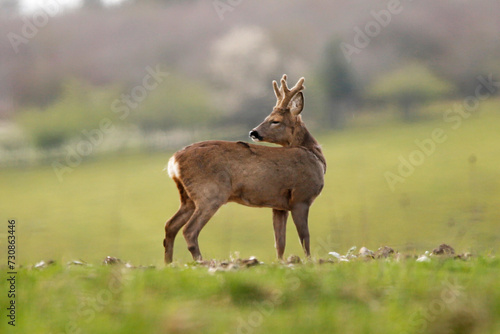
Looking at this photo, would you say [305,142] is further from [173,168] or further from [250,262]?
[250,262]

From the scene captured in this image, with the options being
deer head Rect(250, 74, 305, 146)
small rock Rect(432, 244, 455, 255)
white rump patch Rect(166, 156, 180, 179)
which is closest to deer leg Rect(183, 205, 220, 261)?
white rump patch Rect(166, 156, 180, 179)

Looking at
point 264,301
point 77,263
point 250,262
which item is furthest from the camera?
point 77,263

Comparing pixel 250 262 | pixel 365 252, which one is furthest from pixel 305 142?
pixel 250 262

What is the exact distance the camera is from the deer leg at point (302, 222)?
10.8 metres

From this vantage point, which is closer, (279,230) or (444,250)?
(444,250)

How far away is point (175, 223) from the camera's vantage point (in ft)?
34.4

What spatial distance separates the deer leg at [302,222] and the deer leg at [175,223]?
4.81 feet

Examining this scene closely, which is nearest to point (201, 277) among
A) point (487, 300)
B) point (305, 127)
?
point (487, 300)

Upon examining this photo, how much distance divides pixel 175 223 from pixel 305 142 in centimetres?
253

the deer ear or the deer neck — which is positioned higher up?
the deer ear

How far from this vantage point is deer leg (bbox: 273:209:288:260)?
36.3 ft

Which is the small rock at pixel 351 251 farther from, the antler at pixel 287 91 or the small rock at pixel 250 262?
the antler at pixel 287 91

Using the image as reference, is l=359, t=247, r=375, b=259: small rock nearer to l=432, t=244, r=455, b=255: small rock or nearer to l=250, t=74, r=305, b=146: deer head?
l=432, t=244, r=455, b=255: small rock

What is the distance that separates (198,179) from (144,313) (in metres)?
5.30
